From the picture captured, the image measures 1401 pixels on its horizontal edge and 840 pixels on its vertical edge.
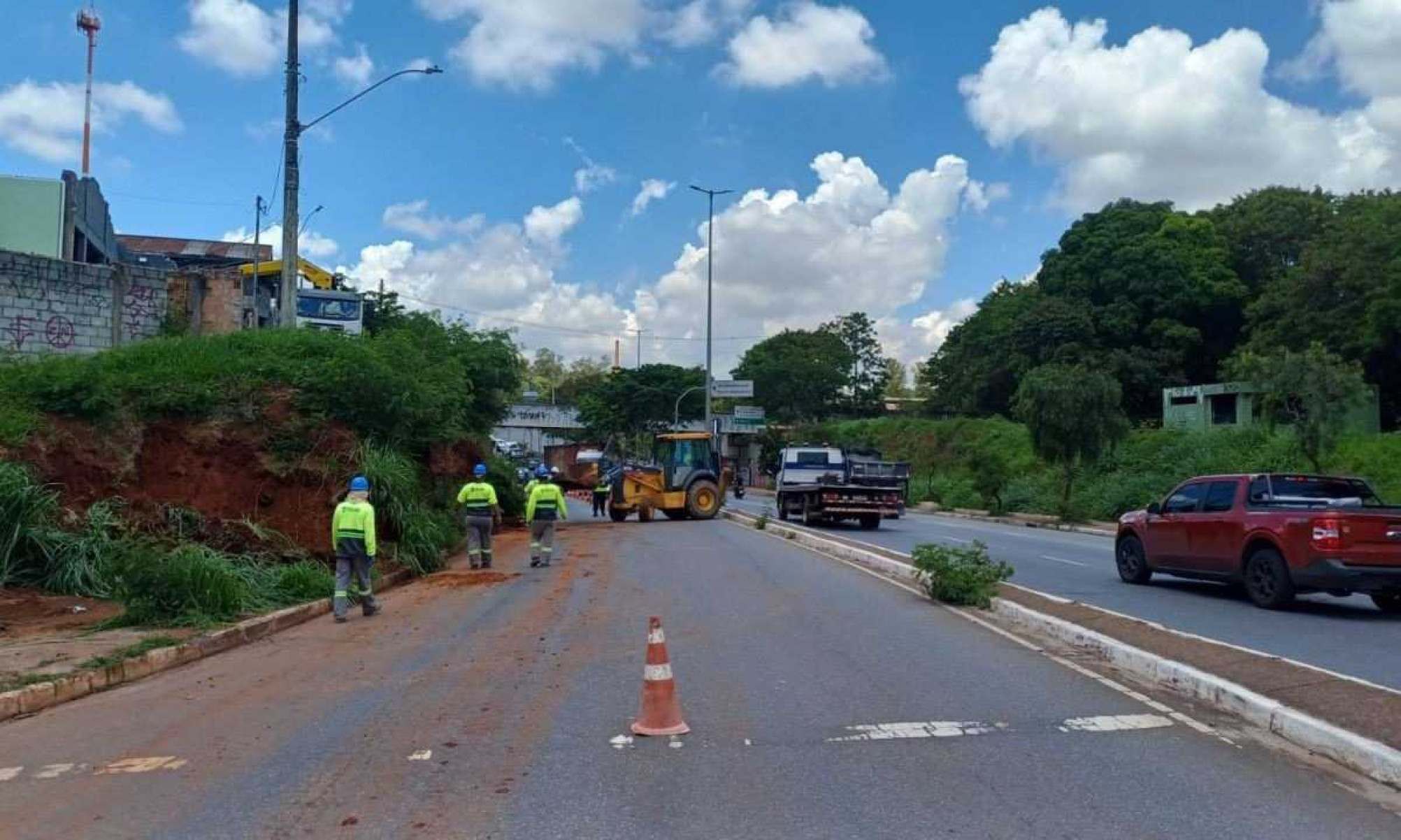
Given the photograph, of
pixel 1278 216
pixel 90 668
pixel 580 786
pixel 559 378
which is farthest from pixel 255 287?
pixel 559 378

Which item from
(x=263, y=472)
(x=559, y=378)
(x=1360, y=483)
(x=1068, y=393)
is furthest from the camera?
(x=559, y=378)

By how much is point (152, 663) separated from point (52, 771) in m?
3.43

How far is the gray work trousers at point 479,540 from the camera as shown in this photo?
18.7 metres

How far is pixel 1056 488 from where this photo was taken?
136 ft

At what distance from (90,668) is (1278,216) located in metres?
55.7

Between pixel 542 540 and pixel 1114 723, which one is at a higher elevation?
pixel 542 540

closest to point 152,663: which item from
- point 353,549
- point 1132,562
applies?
point 353,549

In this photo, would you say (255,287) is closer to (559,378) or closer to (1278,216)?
(1278,216)

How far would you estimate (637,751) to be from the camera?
684cm

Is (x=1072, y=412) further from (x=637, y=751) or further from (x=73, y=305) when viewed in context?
(x=637, y=751)

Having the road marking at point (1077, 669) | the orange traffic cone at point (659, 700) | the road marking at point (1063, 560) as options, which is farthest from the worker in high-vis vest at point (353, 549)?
the road marking at point (1063, 560)

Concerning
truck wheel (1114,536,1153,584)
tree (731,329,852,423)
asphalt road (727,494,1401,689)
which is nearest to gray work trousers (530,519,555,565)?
asphalt road (727,494,1401,689)

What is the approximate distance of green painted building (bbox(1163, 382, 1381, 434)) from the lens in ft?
139

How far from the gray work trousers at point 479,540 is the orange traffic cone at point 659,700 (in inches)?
465
